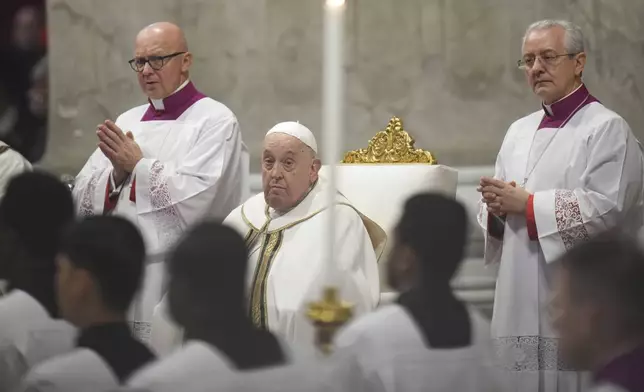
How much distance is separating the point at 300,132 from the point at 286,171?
0.55ft

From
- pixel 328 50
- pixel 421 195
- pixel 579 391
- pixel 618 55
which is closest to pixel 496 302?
pixel 579 391

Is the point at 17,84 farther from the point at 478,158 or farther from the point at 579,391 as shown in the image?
the point at 478,158

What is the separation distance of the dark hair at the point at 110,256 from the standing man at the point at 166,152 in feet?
2.87

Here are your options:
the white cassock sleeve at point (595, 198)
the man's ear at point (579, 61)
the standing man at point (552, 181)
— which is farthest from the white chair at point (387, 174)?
the man's ear at point (579, 61)

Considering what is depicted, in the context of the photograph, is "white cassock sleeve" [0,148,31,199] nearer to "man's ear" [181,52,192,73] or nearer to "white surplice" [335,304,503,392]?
"white surplice" [335,304,503,392]

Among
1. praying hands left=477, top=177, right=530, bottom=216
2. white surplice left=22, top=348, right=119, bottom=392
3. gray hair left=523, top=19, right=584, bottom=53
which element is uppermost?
gray hair left=523, top=19, right=584, bottom=53

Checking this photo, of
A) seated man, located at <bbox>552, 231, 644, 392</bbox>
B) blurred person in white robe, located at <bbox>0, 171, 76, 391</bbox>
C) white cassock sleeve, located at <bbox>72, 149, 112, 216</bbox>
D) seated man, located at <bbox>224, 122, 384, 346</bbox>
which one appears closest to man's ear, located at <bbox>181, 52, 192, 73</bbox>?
seated man, located at <bbox>224, 122, 384, 346</bbox>

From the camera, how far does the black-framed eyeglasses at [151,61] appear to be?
163 inches

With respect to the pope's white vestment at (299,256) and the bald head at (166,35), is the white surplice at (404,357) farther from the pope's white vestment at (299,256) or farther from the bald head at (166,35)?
the bald head at (166,35)

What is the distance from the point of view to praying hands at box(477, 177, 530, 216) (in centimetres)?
387

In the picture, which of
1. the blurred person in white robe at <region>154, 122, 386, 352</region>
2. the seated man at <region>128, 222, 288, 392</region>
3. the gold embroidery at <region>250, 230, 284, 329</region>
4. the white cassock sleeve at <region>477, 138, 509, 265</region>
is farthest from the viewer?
the white cassock sleeve at <region>477, 138, 509, 265</region>

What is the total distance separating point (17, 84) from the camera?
249 centimetres

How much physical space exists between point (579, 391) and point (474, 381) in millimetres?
264

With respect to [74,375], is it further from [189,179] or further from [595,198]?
[595,198]
